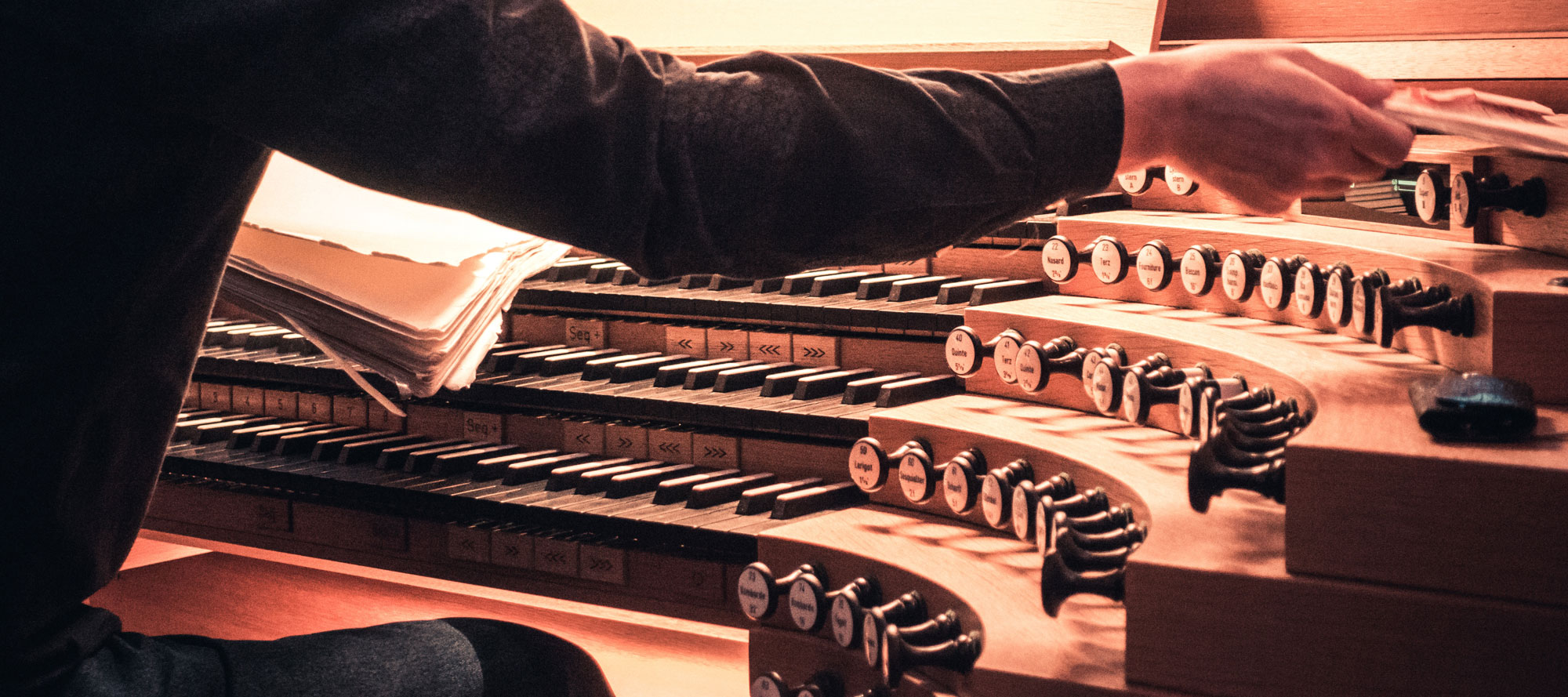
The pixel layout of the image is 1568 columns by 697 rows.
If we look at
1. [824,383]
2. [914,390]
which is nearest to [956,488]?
[914,390]

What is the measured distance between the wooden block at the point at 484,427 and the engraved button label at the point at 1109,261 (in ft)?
3.63

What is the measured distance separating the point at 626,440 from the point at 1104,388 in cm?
91

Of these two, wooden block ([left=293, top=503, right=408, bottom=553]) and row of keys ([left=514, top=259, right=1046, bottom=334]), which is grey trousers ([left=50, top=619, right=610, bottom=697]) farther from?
wooden block ([left=293, top=503, right=408, bottom=553])

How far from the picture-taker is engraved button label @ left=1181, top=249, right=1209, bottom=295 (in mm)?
1616

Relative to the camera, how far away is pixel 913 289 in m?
2.03

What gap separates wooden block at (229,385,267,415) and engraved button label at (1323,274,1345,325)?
6.95 feet

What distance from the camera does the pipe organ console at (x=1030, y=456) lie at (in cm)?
84

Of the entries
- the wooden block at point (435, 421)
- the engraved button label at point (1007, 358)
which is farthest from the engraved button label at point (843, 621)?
the wooden block at point (435, 421)

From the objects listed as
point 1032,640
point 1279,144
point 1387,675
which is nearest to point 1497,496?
point 1387,675

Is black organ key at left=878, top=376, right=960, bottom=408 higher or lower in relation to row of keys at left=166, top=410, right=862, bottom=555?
Answer: higher

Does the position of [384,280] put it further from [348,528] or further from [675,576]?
[348,528]

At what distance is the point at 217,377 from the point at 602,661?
1.15 meters

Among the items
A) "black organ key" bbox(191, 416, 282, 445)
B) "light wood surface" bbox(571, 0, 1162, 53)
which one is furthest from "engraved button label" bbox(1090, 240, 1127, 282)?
"black organ key" bbox(191, 416, 282, 445)

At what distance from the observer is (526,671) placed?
108 cm
